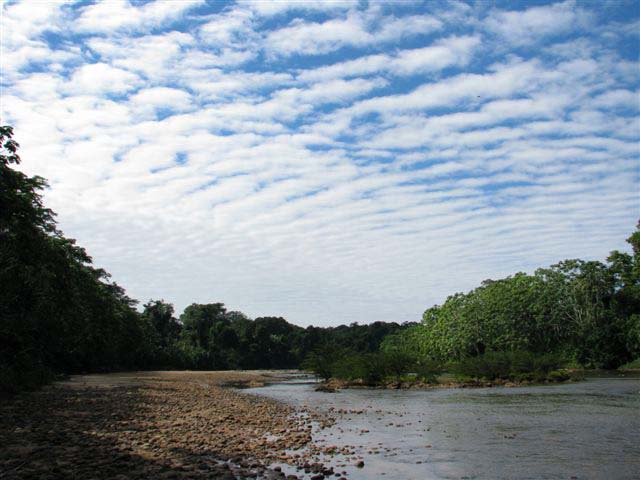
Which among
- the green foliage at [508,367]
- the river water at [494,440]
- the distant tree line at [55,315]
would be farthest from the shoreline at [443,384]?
the river water at [494,440]

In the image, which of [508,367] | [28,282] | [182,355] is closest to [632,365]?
[508,367]

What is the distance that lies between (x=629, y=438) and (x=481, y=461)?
5.94 metres

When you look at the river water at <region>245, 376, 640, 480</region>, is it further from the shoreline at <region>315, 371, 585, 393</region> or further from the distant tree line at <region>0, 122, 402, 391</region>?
the shoreline at <region>315, 371, 585, 393</region>

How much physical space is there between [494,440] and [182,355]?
276 feet

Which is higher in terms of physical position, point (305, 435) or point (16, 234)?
point (16, 234)

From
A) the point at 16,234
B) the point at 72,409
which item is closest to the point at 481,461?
the point at 72,409

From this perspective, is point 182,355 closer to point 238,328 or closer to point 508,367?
point 238,328

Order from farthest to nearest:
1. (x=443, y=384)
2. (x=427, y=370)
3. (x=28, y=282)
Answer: (x=427, y=370) < (x=443, y=384) < (x=28, y=282)

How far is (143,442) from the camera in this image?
13.3m

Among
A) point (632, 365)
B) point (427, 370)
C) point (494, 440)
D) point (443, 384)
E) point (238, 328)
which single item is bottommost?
point (494, 440)

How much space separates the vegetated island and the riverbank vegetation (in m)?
0.14

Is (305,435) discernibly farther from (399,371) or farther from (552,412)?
(399,371)

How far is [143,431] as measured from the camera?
15.4m

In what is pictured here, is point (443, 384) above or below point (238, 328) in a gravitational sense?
below
